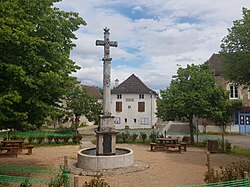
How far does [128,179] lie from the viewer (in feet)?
33.4

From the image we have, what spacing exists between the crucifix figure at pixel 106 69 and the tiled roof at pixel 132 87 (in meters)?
30.2

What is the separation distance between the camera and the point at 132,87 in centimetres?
4456

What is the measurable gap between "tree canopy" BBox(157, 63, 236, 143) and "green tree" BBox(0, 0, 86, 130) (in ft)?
42.0

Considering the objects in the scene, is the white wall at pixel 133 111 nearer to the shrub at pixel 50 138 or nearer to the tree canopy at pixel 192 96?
the tree canopy at pixel 192 96

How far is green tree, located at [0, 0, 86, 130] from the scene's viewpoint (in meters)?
7.63

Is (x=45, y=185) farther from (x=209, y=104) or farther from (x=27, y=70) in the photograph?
(x=209, y=104)

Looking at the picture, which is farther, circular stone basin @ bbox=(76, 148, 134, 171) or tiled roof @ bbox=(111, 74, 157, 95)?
tiled roof @ bbox=(111, 74, 157, 95)

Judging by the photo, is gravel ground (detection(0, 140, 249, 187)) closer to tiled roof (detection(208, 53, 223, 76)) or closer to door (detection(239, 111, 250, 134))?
door (detection(239, 111, 250, 134))

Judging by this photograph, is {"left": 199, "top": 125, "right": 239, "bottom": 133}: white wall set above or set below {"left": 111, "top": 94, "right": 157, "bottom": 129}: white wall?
below

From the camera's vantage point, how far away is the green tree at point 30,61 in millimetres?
7629

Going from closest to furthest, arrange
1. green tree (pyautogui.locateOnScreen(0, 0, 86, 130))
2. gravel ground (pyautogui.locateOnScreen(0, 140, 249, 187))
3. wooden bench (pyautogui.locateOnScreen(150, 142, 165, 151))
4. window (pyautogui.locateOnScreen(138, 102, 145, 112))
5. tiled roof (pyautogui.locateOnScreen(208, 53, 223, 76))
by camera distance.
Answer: green tree (pyautogui.locateOnScreen(0, 0, 86, 130)) → gravel ground (pyautogui.locateOnScreen(0, 140, 249, 187)) → wooden bench (pyautogui.locateOnScreen(150, 142, 165, 151)) → tiled roof (pyautogui.locateOnScreen(208, 53, 223, 76)) → window (pyautogui.locateOnScreen(138, 102, 145, 112))

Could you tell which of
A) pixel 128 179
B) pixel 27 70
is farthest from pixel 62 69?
pixel 128 179

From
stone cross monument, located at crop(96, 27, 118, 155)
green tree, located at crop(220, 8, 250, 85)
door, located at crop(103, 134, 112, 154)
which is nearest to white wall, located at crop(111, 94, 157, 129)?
green tree, located at crop(220, 8, 250, 85)

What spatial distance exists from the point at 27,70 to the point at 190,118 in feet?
53.7
